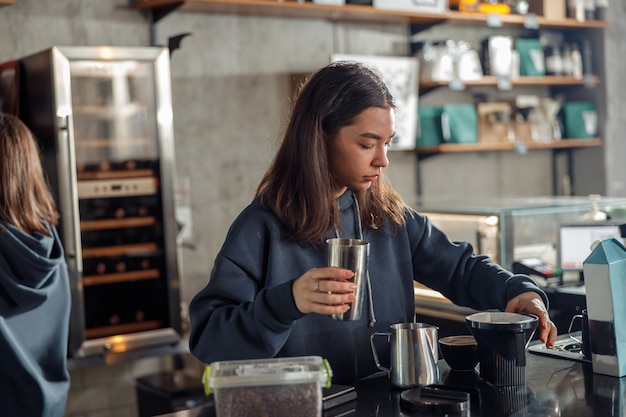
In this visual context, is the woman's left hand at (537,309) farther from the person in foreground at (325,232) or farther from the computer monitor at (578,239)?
the computer monitor at (578,239)

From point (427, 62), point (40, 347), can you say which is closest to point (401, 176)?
point (427, 62)

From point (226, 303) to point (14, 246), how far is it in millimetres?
1215

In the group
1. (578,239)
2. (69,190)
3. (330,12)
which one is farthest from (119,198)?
(578,239)

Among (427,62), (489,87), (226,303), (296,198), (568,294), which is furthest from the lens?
(489,87)

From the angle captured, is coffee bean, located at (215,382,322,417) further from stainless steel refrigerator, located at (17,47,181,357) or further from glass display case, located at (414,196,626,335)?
stainless steel refrigerator, located at (17,47,181,357)

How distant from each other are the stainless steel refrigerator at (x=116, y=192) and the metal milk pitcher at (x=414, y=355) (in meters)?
2.36

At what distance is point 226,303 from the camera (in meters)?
2.09

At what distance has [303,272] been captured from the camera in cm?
223

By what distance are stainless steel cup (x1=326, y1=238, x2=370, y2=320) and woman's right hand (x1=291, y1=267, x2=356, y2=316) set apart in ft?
0.08

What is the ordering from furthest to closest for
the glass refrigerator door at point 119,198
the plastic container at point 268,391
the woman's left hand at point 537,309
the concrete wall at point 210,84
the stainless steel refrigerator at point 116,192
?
the concrete wall at point 210,84, the glass refrigerator door at point 119,198, the stainless steel refrigerator at point 116,192, the woman's left hand at point 537,309, the plastic container at point 268,391

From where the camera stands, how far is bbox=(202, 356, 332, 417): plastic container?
1.53m

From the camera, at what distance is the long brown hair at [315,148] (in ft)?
7.22

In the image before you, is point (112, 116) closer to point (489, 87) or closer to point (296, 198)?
point (296, 198)

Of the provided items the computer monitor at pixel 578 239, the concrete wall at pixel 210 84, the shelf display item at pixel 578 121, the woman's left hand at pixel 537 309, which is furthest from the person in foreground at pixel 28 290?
the shelf display item at pixel 578 121
